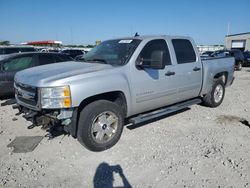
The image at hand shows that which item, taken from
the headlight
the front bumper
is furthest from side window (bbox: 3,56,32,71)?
the headlight

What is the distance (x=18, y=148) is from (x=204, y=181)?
3150mm

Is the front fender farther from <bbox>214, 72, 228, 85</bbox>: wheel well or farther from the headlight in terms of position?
<bbox>214, 72, 228, 85</bbox>: wheel well

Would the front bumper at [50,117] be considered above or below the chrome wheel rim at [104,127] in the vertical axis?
above

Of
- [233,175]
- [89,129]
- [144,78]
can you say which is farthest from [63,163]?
[233,175]

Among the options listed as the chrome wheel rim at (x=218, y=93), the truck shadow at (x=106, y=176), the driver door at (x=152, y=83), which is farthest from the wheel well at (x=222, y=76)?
the truck shadow at (x=106, y=176)

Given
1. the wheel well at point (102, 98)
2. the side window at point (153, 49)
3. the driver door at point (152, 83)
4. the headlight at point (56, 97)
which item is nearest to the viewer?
the headlight at point (56, 97)

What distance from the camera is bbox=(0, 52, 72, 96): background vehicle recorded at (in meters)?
6.88

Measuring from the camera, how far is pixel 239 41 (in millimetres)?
43531

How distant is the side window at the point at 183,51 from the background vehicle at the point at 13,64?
472 centimetres

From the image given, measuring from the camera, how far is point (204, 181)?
3.07 m

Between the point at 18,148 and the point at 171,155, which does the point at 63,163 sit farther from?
the point at 171,155

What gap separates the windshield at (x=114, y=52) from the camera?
425cm

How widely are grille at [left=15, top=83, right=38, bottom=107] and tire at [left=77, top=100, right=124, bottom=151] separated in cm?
78

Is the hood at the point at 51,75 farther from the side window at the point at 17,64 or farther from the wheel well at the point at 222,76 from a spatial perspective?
the wheel well at the point at 222,76
